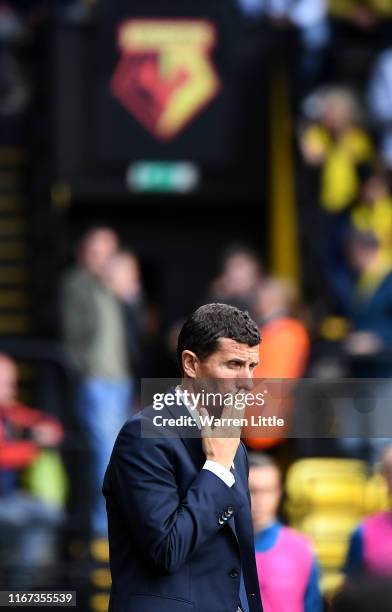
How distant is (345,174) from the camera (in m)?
12.5

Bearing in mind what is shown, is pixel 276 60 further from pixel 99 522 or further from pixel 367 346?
pixel 99 522

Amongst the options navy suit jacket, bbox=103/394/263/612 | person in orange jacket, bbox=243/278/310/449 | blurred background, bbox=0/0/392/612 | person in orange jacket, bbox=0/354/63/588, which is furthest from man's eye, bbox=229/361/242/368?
blurred background, bbox=0/0/392/612

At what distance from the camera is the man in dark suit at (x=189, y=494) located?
380cm

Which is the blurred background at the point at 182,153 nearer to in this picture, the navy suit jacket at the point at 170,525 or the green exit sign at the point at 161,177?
the green exit sign at the point at 161,177

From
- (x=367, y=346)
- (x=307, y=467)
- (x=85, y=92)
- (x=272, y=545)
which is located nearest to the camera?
(x=272, y=545)

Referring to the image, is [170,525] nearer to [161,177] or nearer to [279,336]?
[279,336]

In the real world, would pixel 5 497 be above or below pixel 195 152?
below

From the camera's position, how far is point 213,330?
3916 mm

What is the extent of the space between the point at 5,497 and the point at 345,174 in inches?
194

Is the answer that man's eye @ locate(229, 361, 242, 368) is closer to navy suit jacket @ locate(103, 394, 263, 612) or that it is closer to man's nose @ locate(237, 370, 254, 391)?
man's nose @ locate(237, 370, 254, 391)

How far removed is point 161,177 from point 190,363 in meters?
9.55

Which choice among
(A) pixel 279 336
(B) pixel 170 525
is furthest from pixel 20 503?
(B) pixel 170 525

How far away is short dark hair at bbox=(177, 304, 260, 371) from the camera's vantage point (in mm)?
3916

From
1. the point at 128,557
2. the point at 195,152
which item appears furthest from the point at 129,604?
the point at 195,152
